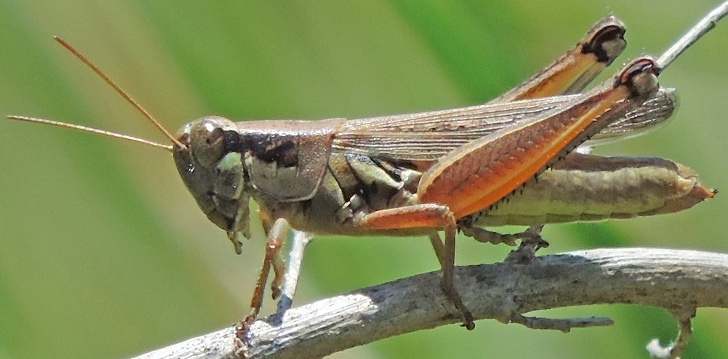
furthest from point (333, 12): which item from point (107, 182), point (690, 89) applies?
point (690, 89)

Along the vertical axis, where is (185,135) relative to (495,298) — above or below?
above

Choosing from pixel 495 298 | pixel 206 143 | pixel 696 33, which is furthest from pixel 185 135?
pixel 696 33

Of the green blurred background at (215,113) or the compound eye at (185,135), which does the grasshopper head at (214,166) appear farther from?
the green blurred background at (215,113)

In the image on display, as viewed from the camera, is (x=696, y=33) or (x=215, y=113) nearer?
(x=696, y=33)

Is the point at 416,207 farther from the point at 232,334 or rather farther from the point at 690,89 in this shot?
the point at 690,89

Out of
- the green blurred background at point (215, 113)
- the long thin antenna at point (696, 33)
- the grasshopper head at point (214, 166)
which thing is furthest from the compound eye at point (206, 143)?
the green blurred background at point (215, 113)

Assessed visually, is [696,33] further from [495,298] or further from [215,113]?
[215,113]
